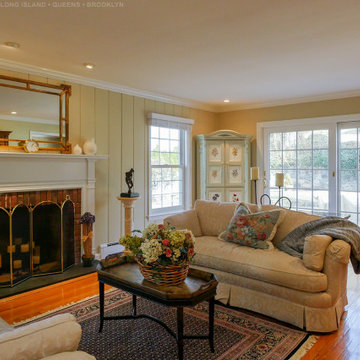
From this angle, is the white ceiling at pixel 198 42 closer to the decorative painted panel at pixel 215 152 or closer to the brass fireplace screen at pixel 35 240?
the decorative painted panel at pixel 215 152

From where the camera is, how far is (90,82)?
4.29 m

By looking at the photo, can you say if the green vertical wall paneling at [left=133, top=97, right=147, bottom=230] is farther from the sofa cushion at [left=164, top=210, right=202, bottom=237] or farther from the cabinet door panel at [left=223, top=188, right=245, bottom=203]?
the cabinet door panel at [left=223, top=188, right=245, bottom=203]

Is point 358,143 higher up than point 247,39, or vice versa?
point 247,39

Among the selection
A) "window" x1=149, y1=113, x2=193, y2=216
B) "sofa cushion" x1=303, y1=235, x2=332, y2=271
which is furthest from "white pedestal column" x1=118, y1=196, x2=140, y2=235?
"sofa cushion" x1=303, y1=235, x2=332, y2=271

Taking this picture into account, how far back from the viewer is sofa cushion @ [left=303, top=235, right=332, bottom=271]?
2549 mm

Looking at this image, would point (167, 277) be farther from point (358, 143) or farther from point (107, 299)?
point (358, 143)

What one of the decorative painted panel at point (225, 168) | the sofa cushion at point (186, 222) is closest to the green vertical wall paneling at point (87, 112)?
the sofa cushion at point (186, 222)

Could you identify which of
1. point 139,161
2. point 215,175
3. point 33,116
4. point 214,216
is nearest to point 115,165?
point 139,161

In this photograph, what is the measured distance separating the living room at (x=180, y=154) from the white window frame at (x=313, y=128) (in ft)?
0.07

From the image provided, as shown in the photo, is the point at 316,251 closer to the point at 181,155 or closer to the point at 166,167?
the point at 166,167

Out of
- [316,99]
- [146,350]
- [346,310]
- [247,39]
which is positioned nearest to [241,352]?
[146,350]

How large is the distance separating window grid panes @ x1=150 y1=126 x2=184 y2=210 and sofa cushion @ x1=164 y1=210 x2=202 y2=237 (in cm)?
152

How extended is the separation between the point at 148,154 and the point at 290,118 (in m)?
2.54

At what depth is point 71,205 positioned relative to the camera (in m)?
4.14
